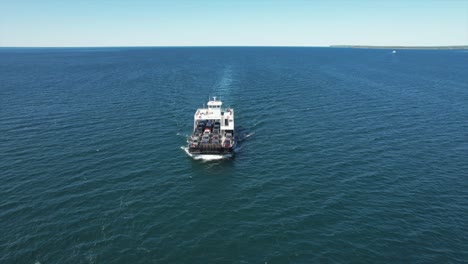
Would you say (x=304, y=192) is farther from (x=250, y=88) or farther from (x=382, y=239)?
(x=250, y=88)

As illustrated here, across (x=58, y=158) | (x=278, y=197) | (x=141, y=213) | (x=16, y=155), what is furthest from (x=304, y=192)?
(x=16, y=155)

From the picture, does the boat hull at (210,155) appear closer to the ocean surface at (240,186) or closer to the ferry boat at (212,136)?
the ferry boat at (212,136)

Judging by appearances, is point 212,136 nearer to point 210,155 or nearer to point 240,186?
point 210,155

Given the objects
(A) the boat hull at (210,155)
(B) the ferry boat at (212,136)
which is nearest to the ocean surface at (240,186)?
(A) the boat hull at (210,155)

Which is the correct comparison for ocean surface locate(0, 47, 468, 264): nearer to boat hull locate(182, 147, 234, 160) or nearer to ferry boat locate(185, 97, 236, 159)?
boat hull locate(182, 147, 234, 160)

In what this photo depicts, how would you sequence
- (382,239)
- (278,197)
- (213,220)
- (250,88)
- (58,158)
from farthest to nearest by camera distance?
(250,88), (58,158), (278,197), (213,220), (382,239)

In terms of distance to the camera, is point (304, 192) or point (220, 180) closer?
point (304, 192)
